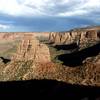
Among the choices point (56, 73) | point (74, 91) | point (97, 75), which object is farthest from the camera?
point (56, 73)

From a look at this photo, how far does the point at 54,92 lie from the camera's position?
140125mm

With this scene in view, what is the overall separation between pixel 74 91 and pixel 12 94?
25119 mm

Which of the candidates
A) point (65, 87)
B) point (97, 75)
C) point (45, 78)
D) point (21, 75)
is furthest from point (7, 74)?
point (65, 87)

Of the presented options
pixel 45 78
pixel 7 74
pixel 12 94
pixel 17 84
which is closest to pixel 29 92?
pixel 12 94

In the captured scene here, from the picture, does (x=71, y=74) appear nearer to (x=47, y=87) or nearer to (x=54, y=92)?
(x=47, y=87)

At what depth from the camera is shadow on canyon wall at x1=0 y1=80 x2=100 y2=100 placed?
5138 inches

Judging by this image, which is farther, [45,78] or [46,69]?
[46,69]

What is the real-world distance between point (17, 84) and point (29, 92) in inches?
725

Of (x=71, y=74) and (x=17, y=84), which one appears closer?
(x=17, y=84)

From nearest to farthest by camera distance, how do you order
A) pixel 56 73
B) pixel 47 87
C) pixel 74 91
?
1. pixel 74 91
2. pixel 47 87
3. pixel 56 73

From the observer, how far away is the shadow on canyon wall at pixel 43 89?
428ft

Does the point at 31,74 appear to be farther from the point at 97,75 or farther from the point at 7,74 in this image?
the point at 97,75

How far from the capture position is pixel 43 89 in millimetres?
152000

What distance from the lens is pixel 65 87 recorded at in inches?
5620
